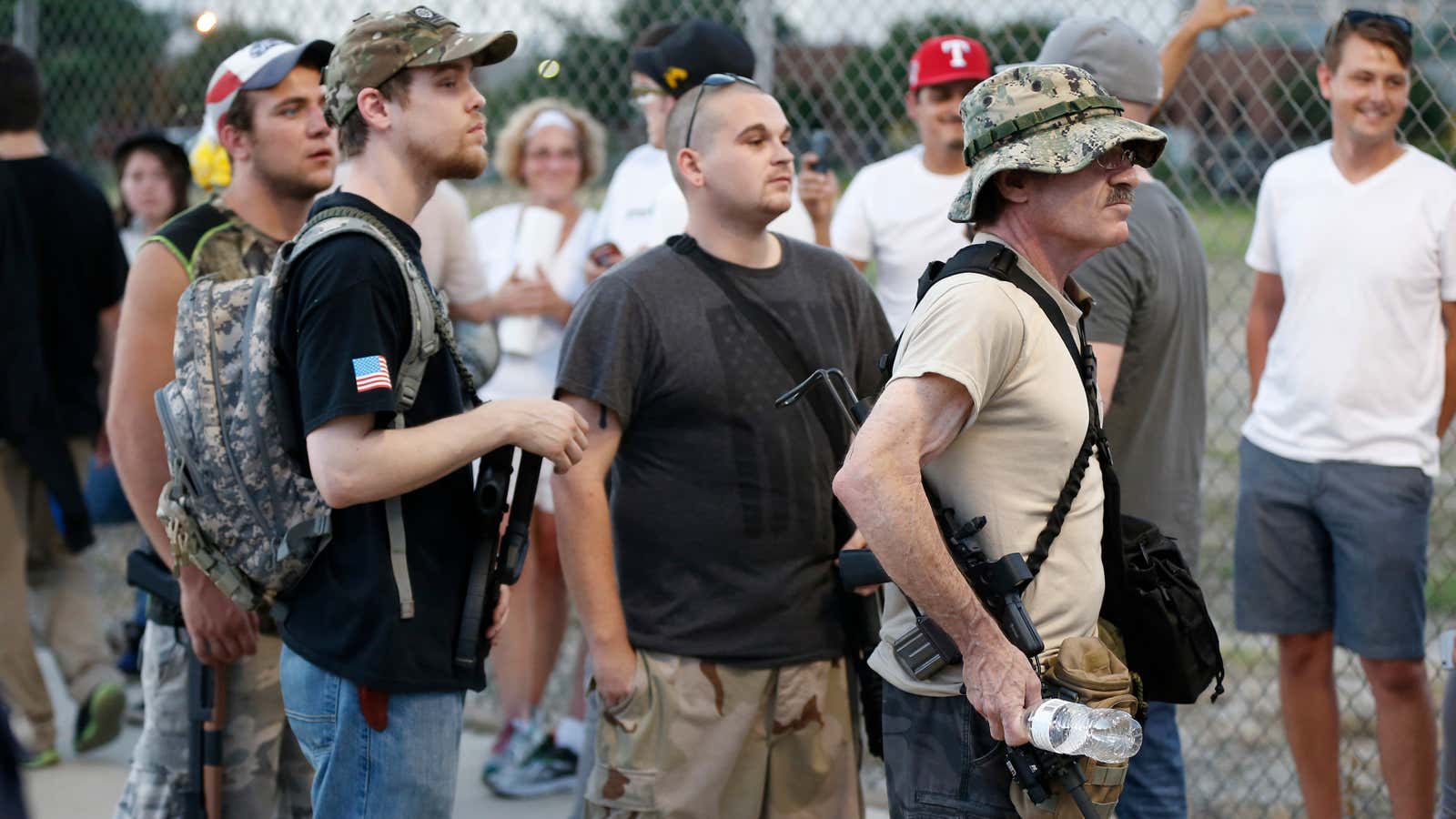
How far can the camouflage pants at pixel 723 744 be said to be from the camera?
10.9 feet

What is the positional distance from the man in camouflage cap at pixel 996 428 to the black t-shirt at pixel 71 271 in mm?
3856

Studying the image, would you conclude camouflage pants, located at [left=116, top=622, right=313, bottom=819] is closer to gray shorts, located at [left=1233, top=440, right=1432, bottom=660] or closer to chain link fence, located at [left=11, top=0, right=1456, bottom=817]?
chain link fence, located at [left=11, top=0, right=1456, bottom=817]

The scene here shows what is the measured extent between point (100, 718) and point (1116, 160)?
423 cm

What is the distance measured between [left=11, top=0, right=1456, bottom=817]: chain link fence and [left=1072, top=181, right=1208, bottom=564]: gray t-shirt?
64 cm

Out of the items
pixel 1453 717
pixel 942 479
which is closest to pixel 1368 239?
pixel 1453 717

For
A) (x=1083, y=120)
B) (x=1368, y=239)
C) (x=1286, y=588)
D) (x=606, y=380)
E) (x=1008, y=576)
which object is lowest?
(x=1286, y=588)

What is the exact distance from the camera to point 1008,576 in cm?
245

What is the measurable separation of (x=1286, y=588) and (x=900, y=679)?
2102mm

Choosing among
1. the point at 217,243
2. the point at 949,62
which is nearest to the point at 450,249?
A: the point at 217,243

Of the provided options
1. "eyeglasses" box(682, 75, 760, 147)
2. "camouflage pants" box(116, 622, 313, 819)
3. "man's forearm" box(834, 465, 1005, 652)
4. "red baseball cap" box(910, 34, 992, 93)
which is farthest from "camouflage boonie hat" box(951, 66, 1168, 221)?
"red baseball cap" box(910, 34, 992, 93)

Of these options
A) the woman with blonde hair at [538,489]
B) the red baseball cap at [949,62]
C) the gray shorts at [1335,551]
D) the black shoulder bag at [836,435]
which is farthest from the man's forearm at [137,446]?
the gray shorts at [1335,551]

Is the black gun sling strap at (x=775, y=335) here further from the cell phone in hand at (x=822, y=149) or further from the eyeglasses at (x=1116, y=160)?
the cell phone in hand at (x=822, y=149)

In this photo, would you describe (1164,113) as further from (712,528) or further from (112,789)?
(112,789)

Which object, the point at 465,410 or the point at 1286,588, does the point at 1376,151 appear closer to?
the point at 1286,588
